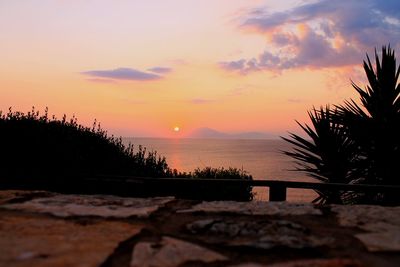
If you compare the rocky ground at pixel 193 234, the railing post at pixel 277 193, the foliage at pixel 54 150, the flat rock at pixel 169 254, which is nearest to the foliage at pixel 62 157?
the foliage at pixel 54 150

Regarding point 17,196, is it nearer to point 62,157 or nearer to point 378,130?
point 62,157

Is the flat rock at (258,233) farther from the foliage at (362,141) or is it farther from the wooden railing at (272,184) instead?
the foliage at (362,141)

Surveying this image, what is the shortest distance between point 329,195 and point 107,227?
4.74 meters

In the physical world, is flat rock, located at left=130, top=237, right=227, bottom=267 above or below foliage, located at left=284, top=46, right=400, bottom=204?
below

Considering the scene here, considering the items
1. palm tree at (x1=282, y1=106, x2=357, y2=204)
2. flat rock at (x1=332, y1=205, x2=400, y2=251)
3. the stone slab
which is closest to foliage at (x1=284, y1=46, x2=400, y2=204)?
palm tree at (x1=282, y1=106, x2=357, y2=204)

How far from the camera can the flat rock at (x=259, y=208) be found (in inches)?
102

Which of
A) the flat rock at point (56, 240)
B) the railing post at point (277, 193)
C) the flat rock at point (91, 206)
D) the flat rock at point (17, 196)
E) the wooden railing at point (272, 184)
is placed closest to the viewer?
the flat rock at point (56, 240)

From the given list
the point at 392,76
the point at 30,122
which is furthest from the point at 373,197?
the point at 30,122

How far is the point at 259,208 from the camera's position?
2717mm

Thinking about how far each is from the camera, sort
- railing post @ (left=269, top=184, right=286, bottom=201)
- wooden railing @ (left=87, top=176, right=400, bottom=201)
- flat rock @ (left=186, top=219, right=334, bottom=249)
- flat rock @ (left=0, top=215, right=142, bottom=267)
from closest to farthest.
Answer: flat rock @ (left=0, top=215, right=142, bottom=267)
flat rock @ (left=186, top=219, right=334, bottom=249)
wooden railing @ (left=87, top=176, right=400, bottom=201)
railing post @ (left=269, top=184, right=286, bottom=201)

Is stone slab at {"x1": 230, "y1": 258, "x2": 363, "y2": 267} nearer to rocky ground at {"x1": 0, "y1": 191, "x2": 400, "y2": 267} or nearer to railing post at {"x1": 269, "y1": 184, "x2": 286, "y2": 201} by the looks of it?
rocky ground at {"x1": 0, "y1": 191, "x2": 400, "y2": 267}

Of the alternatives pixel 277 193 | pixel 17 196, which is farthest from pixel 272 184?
pixel 17 196

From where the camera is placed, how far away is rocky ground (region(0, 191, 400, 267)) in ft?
5.58

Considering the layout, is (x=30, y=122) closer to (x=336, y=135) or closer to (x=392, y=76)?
(x=336, y=135)
